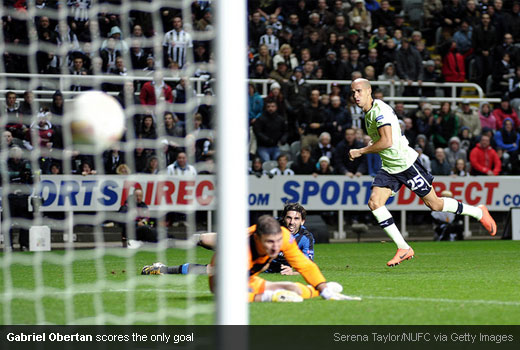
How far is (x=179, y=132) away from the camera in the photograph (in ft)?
47.4

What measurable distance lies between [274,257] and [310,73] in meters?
13.4

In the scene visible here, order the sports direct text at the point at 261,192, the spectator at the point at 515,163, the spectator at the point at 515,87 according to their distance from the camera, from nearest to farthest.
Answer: the sports direct text at the point at 261,192
the spectator at the point at 515,163
the spectator at the point at 515,87

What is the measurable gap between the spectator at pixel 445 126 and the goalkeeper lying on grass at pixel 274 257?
1313 centimetres

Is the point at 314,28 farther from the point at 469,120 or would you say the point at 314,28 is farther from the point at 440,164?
the point at 440,164

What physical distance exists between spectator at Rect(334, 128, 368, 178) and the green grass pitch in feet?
17.9

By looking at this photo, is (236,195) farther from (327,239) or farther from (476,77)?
(476,77)

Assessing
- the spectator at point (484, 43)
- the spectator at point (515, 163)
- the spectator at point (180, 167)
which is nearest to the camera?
the spectator at point (180, 167)

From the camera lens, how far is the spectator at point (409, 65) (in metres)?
21.3

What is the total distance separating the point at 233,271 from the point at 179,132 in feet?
31.7

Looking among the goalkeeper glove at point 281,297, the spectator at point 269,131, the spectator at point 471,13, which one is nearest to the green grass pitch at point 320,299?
the goalkeeper glove at point 281,297

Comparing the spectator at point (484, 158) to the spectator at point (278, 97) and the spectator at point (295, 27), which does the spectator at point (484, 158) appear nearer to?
the spectator at point (278, 97)

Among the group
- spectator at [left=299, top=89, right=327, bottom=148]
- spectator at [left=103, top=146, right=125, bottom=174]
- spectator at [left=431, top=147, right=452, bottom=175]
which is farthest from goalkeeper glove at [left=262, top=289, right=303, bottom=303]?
spectator at [left=431, top=147, right=452, bottom=175]

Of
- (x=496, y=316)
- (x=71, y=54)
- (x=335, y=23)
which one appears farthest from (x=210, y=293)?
(x=335, y=23)

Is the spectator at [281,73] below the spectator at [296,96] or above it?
above
